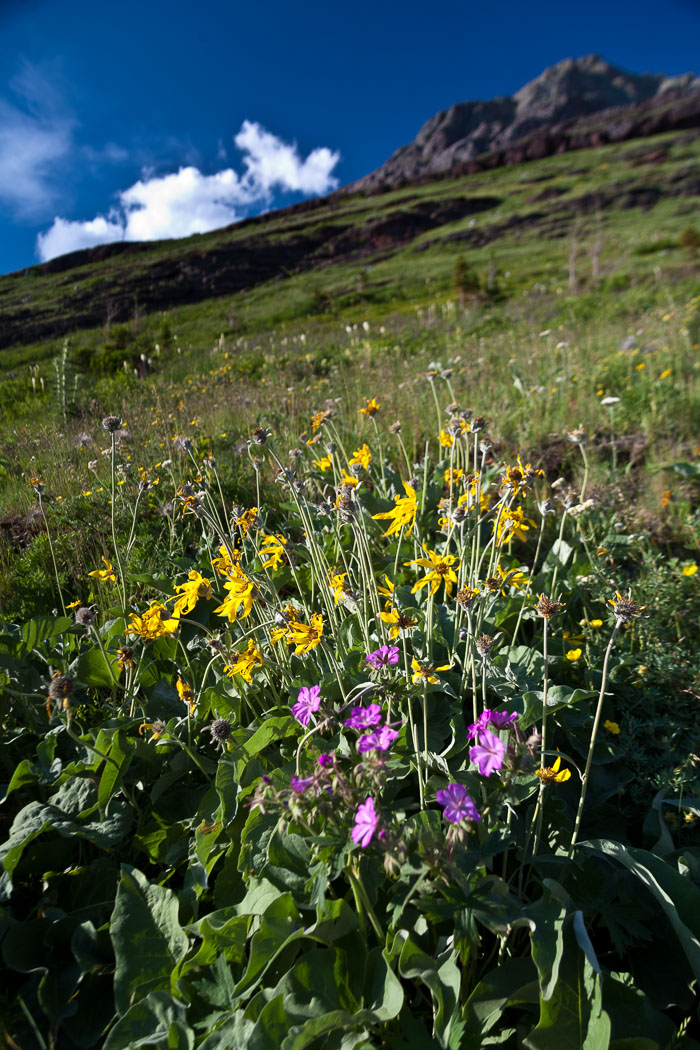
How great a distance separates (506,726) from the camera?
968mm

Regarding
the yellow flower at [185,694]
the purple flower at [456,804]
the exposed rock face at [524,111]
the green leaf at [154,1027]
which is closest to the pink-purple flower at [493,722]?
the purple flower at [456,804]

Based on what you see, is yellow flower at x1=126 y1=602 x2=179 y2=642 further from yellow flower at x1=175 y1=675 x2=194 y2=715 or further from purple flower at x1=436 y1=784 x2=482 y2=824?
purple flower at x1=436 y1=784 x2=482 y2=824

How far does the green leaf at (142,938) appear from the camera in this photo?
106 centimetres

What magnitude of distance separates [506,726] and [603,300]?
1114 centimetres

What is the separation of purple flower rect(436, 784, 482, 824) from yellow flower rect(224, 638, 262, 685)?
74 centimetres

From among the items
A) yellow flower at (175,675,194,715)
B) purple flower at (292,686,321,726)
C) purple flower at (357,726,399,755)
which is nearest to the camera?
purple flower at (357,726,399,755)

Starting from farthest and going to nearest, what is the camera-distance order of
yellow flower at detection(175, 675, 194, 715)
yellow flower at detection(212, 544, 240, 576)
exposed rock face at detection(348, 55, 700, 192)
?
exposed rock face at detection(348, 55, 700, 192) < yellow flower at detection(212, 544, 240, 576) < yellow flower at detection(175, 675, 194, 715)

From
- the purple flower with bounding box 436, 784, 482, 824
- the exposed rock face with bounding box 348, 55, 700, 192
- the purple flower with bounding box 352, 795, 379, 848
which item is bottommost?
the purple flower with bounding box 436, 784, 482, 824

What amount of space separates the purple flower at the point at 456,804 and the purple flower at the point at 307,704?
0.95ft

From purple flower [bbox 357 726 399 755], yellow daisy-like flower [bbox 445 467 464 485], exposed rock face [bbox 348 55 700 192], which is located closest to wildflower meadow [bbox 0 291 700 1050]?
purple flower [bbox 357 726 399 755]

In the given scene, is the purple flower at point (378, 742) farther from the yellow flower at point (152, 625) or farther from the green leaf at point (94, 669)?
the green leaf at point (94, 669)

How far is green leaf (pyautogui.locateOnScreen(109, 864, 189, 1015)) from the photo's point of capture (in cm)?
106

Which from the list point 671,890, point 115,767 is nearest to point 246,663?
point 115,767

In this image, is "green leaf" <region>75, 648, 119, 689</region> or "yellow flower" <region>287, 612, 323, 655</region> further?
"green leaf" <region>75, 648, 119, 689</region>
